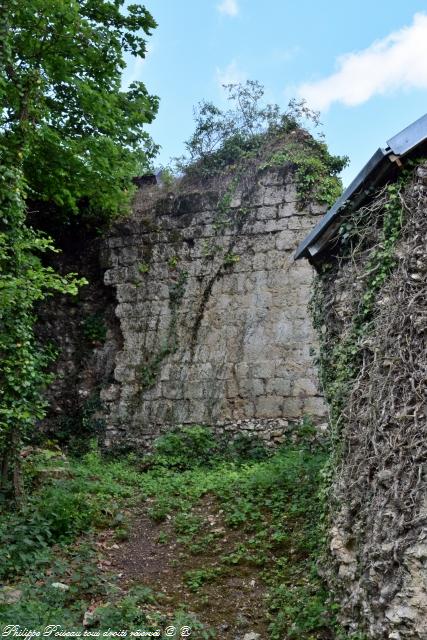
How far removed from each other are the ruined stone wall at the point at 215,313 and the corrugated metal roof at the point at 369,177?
12.5ft

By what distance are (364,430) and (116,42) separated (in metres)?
7.90

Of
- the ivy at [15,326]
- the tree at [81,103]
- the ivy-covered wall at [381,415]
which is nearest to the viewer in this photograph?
the ivy-covered wall at [381,415]

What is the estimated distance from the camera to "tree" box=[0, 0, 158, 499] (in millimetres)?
7199

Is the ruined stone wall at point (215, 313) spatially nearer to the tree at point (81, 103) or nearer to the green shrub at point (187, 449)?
the green shrub at point (187, 449)

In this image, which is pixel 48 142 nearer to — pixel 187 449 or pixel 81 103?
pixel 81 103

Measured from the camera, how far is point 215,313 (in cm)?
1052

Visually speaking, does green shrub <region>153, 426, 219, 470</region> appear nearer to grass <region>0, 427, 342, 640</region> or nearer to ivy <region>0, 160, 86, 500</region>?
grass <region>0, 427, 342, 640</region>

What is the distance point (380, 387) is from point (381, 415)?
8.8 inches

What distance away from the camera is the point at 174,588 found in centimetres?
580

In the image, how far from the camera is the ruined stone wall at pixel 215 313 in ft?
32.6

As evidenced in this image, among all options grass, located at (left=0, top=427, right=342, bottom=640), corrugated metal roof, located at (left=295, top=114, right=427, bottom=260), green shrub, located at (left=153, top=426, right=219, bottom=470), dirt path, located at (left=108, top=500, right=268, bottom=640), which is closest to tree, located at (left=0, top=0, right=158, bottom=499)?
grass, located at (left=0, top=427, right=342, bottom=640)

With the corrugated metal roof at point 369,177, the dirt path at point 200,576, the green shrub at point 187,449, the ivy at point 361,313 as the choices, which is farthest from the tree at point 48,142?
the ivy at point 361,313

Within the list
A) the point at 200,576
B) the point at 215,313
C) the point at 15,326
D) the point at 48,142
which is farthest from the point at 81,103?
the point at 200,576

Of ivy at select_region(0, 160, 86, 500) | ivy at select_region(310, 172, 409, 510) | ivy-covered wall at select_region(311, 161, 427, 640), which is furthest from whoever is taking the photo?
ivy at select_region(0, 160, 86, 500)
